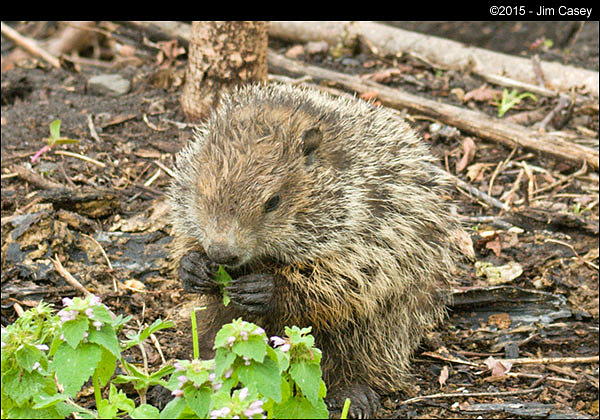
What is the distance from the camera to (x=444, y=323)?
5805 millimetres

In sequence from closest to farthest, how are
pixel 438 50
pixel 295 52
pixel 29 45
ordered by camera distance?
1. pixel 438 50
2. pixel 295 52
3. pixel 29 45

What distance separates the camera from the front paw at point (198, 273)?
4.67 metres

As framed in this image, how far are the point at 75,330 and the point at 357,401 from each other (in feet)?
6.90

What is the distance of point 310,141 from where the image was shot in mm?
4664

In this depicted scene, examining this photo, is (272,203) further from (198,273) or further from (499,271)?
(499,271)

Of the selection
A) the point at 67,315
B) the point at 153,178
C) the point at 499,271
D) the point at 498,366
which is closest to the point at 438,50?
the point at 499,271

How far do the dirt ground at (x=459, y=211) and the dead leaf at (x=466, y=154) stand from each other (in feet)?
0.04

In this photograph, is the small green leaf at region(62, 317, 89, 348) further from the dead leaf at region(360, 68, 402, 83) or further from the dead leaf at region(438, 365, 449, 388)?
the dead leaf at region(360, 68, 402, 83)

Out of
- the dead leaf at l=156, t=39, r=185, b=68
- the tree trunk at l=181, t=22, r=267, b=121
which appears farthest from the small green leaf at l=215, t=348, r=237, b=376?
the dead leaf at l=156, t=39, r=185, b=68

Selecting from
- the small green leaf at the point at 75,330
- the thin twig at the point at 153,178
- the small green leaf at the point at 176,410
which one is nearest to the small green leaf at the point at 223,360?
the small green leaf at the point at 176,410

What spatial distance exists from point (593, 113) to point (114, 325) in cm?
611

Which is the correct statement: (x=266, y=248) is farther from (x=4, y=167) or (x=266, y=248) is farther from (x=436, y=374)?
(x=4, y=167)

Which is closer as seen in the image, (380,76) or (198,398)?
(198,398)

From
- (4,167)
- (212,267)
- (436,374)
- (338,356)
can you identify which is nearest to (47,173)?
(4,167)
